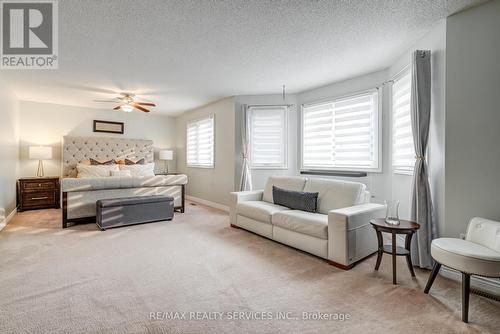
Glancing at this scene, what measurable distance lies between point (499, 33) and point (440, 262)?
2.04m

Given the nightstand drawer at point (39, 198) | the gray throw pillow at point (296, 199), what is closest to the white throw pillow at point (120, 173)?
the nightstand drawer at point (39, 198)

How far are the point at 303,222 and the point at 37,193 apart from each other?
18.6ft

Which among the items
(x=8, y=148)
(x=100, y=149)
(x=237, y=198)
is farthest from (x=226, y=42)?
(x=100, y=149)

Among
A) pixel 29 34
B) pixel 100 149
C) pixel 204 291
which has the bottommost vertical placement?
pixel 204 291

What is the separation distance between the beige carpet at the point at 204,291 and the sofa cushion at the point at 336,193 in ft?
2.40

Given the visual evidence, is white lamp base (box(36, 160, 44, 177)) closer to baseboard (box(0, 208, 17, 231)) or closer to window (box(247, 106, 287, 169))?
baseboard (box(0, 208, 17, 231))

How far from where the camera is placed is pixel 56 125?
5867 millimetres

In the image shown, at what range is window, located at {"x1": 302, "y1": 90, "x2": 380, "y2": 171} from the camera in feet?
12.4

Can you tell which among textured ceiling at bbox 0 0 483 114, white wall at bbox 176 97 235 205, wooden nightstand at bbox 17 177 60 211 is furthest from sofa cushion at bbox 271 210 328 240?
wooden nightstand at bbox 17 177 60 211

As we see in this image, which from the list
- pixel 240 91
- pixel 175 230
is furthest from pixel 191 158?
pixel 175 230

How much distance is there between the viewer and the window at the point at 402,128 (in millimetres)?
3035

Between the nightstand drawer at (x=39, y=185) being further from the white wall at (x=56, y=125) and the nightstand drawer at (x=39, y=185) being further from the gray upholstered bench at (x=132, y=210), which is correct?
the gray upholstered bench at (x=132, y=210)

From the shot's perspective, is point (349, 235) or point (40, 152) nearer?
point (349, 235)

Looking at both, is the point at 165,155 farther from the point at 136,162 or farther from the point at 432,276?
the point at 432,276
